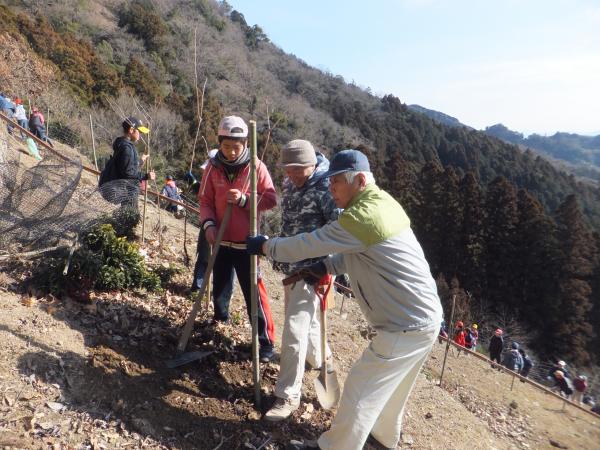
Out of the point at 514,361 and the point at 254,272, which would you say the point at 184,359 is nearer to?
the point at 254,272

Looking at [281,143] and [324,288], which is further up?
[281,143]

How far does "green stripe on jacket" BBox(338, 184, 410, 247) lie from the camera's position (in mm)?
2361

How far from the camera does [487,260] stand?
3027cm

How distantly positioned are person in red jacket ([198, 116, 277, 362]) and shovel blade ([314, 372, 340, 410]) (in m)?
0.50

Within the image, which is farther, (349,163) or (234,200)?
(234,200)

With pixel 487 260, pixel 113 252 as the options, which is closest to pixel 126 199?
pixel 113 252

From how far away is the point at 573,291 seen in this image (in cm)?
2728

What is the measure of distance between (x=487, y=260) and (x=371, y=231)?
99.9 ft

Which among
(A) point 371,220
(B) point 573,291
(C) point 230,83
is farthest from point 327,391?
(C) point 230,83

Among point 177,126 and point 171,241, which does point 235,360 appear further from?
point 177,126

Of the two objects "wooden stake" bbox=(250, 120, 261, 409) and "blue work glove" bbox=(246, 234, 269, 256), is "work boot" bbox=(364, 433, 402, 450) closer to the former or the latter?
"wooden stake" bbox=(250, 120, 261, 409)

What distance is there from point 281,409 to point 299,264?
100cm

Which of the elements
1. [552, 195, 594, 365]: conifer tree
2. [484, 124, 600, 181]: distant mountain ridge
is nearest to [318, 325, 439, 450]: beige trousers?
[552, 195, 594, 365]: conifer tree

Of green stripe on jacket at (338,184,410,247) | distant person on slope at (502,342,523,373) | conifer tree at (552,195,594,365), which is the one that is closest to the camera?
green stripe on jacket at (338,184,410,247)
